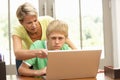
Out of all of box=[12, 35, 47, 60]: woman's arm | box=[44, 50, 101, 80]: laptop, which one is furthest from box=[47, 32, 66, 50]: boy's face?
box=[44, 50, 101, 80]: laptop

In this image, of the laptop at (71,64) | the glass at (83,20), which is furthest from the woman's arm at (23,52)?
the glass at (83,20)

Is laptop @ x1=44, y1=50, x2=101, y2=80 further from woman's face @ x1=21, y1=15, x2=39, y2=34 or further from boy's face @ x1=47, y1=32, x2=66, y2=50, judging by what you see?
woman's face @ x1=21, y1=15, x2=39, y2=34

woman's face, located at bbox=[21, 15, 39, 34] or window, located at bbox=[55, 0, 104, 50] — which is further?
window, located at bbox=[55, 0, 104, 50]

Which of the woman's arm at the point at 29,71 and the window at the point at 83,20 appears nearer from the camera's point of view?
the woman's arm at the point at 29,71

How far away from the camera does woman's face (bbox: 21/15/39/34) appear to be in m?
1.87

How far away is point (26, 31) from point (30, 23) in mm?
216

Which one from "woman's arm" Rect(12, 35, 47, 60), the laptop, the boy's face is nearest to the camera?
the laptop

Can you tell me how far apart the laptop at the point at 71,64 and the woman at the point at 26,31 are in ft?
0.90

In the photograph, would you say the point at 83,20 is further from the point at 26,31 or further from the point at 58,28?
the point at 58,28

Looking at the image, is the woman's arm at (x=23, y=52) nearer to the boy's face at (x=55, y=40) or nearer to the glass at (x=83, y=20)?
the boy's face at (x=55, y=40)

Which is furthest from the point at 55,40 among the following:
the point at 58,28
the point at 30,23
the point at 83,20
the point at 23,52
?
the point at 83,20

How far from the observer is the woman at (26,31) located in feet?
5.89

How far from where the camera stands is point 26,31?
211 cm

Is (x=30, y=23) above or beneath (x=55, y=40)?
above
